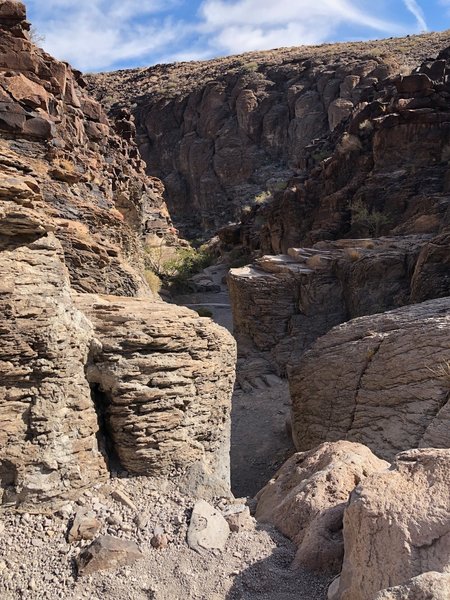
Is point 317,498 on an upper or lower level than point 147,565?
upper

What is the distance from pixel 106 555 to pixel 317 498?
1799 millimetres

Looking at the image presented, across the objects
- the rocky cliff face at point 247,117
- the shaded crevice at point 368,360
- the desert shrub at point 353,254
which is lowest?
the shaded crevice at point 368,360

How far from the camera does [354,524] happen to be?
3.05 meters

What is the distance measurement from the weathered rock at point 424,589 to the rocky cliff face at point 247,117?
47667 millimetres

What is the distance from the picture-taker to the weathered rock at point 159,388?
5.06m

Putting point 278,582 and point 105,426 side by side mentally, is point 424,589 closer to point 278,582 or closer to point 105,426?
point 278,582

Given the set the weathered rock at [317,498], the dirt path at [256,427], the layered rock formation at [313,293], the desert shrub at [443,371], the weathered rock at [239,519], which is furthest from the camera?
the layered rock formation at [313,293]

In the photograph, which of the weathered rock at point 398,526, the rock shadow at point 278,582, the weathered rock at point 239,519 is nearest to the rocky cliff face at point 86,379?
the weathered rock at point 239,519

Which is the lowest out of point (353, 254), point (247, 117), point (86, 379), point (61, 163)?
point (86, 379)

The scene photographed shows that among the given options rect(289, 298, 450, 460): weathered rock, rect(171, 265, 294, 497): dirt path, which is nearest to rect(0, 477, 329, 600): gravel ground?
rect(289, 298, 450, 460): weathered rock

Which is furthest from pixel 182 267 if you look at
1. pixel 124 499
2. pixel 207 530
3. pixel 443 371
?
pixel 207 530

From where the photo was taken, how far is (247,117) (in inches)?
2114

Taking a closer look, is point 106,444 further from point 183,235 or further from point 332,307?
point 183,235

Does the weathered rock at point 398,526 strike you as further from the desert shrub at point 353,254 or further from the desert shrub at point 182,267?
the desert shrub at point 182,267
